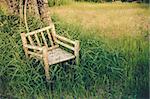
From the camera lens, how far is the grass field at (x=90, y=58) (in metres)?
2.34

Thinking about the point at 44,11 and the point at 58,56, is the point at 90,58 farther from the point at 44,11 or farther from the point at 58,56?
the point at 44,11

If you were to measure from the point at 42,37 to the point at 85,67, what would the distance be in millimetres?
224

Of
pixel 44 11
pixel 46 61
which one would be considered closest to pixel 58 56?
pixel 46 61

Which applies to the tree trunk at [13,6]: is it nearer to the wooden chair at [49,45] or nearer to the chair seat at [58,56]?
the wooden chair at [49,45]

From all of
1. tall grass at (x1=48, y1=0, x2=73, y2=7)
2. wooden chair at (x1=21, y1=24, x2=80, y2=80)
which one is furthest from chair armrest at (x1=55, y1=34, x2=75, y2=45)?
tall grass at (x1=48, y1=0, x2=73, y2=7)

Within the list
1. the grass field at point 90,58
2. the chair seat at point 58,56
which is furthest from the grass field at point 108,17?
the chair seat at point 58,56

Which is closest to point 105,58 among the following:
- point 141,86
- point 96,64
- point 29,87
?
point 96,64

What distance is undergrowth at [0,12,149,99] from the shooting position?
2352 millimetres

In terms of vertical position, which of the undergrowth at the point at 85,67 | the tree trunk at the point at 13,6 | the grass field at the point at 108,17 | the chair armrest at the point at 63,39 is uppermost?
the tree trunk at the point at 13,6

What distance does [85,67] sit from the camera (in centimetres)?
236

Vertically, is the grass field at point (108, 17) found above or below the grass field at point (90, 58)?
above

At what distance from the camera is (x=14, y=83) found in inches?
94.0

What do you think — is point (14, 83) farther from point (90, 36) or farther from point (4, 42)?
point (90, 36)

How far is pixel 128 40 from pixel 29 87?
471 millimetres
